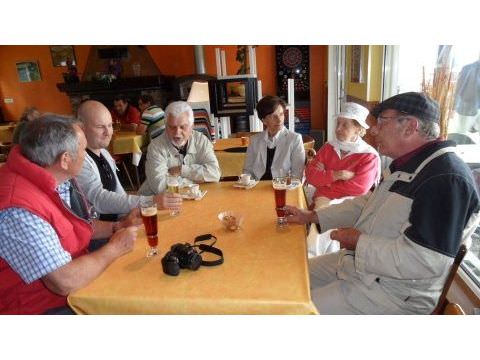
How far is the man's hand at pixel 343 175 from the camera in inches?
91.9

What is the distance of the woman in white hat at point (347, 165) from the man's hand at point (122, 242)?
138 cm

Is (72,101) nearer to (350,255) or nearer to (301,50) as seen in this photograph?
(301,50)

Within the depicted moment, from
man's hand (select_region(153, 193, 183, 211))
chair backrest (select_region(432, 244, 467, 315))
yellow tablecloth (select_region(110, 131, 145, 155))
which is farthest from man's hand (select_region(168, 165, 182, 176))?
yellow tablecloth (select_region(110, 131, 145, 155))

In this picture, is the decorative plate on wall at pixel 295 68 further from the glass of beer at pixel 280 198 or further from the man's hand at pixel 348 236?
the man's hand at pixel 348 236

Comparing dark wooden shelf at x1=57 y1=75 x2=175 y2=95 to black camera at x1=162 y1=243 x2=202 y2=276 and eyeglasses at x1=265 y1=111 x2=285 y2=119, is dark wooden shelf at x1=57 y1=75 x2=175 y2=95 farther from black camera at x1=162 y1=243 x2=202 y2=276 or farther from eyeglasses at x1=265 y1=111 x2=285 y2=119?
black camera at x1=162 y1=243 x2=202 y2=276

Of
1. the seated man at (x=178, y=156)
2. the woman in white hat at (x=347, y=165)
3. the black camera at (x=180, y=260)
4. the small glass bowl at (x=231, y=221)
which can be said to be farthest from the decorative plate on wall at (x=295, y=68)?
the black camera at (x=180, y=260)

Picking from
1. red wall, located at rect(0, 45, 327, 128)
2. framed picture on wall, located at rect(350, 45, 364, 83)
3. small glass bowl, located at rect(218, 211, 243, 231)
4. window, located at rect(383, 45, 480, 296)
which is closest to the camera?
small glass bowl, located at rect(218, 211, 243, 231)

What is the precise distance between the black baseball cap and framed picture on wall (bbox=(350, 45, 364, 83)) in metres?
2.72

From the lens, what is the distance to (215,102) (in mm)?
4062

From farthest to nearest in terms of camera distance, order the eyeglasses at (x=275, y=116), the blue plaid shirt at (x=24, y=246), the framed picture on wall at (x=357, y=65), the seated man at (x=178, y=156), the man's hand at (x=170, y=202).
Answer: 1. the framed picture on wall at (x=357, y=65)
2. the eyeglasses at (x=275, y=116)
3. the seated man at (x=178, y=156)
4. the man's hand at (x=170, y=202)
5. the blue plaid shirt at (x=24, y=246)

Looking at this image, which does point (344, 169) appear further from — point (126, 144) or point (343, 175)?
point (126, 144)

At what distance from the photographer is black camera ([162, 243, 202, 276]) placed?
1186mm

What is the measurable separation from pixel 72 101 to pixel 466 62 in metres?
7.62
